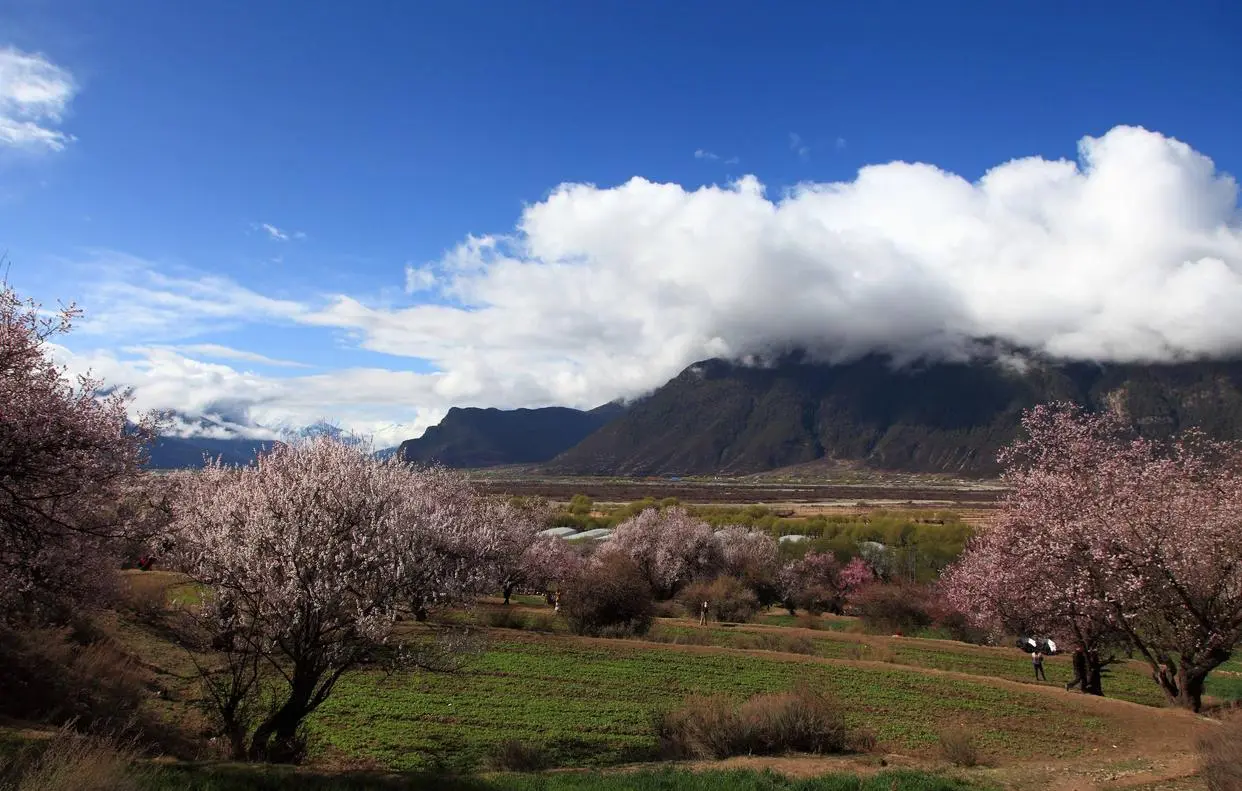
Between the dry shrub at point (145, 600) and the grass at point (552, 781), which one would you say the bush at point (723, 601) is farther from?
the grass at point (552, 781)

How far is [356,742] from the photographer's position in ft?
67.4

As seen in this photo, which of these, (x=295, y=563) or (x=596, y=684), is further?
(x=596, y=684)

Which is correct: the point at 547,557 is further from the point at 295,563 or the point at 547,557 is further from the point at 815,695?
the point at 295,563

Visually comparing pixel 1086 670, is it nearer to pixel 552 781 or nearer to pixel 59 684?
pixel 552 781

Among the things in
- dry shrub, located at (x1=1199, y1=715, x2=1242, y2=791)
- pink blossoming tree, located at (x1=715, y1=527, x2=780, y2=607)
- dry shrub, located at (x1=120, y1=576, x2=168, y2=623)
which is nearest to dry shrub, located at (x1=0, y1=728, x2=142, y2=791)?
dry shrub, located at (x1=1199, y1=715, x2=1242, y2=791)

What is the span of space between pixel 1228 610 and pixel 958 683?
12235mm

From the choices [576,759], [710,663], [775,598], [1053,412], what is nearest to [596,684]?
[710,663]

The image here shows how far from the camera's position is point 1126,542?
71.3ft

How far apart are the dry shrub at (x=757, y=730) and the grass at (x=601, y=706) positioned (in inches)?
47.3

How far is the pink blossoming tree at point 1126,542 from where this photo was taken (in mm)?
21734

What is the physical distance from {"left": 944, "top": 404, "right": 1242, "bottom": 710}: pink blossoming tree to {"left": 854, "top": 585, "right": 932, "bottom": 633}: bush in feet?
103

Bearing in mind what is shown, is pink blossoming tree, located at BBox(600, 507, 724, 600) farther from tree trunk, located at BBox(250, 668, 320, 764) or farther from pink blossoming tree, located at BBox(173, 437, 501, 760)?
tree trunk, located at BBox(250, 668, 320, 764)

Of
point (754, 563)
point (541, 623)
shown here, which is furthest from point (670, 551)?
point (541, 623)

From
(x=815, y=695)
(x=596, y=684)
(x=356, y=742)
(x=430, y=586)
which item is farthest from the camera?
(x=596, y=684)
